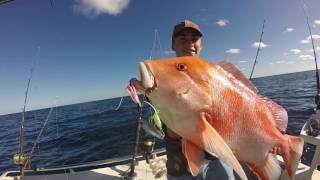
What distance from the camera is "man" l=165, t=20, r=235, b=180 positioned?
8.34 ft

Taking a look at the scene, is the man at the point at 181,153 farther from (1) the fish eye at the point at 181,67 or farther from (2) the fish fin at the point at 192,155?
(1) the fish eye at the point at 181,67

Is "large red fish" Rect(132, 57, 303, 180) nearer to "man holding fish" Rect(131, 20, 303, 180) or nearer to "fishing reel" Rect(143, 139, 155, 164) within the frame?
"man holding fish" Rect(131, 20, 303, 180)

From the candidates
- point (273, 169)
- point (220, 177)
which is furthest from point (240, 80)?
point (220, 177)

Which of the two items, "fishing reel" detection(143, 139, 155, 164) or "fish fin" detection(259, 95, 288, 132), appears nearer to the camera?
"fish fin" detection(259, 95, 288, 132)

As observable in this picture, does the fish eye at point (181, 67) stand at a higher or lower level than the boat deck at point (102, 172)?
higher

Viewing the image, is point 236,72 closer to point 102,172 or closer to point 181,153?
point 181,153

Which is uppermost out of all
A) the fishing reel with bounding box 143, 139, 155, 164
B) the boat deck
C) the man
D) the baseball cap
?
the baseball cap

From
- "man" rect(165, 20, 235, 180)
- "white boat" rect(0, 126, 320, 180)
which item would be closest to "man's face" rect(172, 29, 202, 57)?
"man" rect(165, 20, 235, 180)

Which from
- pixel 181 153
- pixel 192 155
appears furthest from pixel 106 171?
pixel 192 155

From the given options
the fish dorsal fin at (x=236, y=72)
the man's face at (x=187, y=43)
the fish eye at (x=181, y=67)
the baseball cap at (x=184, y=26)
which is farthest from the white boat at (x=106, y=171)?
the fish eye at (x=181, y=67)

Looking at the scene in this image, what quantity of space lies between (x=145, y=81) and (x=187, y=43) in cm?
149

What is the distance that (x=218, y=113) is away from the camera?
1.47 meters

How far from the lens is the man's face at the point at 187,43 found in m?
2.67

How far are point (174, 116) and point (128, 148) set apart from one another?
42.5 feet
